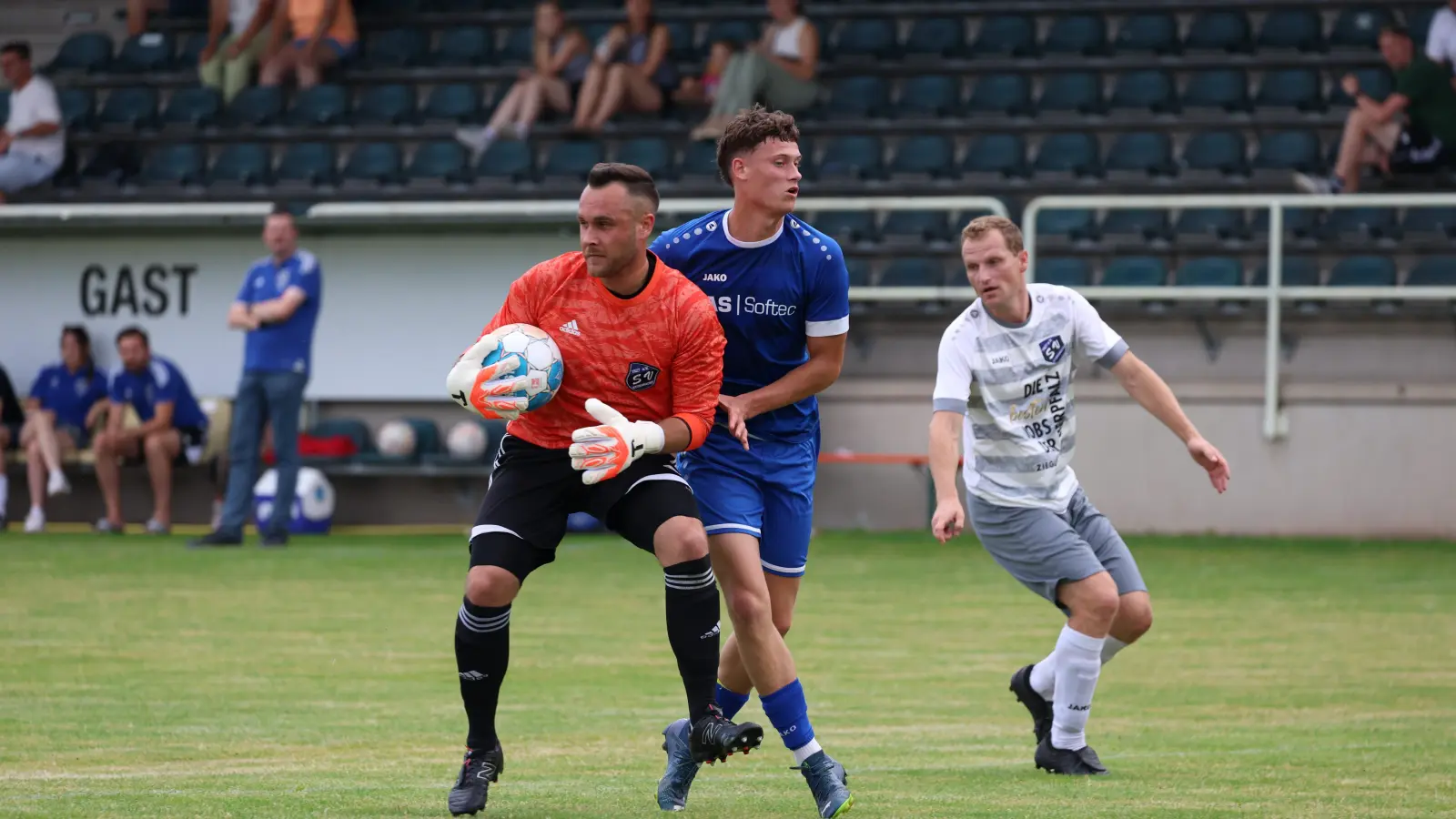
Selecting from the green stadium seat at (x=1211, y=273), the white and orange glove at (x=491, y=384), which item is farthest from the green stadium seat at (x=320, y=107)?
the white and orange glove at (x=491, y=384)

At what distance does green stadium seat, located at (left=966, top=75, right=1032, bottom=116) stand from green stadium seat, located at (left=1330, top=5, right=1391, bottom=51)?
3233 mm

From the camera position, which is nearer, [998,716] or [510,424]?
[510,424]

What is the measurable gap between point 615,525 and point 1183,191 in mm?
13462

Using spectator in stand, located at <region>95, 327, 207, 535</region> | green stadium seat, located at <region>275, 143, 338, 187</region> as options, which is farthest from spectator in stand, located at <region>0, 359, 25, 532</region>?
green stadium seat, located at <region>275, 143, 338, 187</region>

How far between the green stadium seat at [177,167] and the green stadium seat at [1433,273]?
42.5 feet

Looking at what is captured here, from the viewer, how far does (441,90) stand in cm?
2164

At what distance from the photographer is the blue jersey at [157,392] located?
59.3 ft

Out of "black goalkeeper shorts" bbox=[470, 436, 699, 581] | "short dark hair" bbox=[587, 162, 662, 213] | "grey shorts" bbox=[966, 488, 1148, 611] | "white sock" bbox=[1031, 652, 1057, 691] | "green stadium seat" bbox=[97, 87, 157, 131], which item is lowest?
"white sock" bbox=[1031, 652, 1057, 691]

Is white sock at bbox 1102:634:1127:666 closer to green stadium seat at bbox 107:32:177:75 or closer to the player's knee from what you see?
the player's knee

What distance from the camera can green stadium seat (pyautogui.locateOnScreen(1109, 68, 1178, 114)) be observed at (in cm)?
1928

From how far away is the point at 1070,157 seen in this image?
61.7 ft

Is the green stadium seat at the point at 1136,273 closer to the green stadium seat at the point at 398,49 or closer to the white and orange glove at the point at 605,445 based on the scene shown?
the green stadium seat at the point at 398,49

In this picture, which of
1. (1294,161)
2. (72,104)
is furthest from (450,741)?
(72,104)

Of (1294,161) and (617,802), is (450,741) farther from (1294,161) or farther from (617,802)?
(1294,161)
